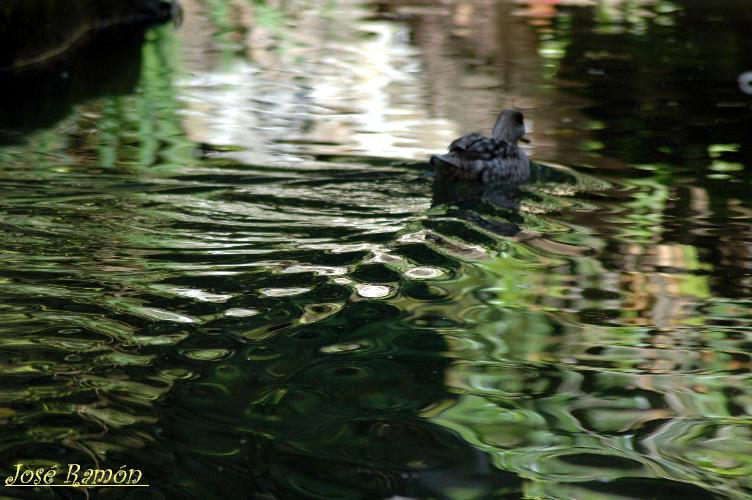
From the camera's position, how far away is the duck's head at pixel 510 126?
8.76 m

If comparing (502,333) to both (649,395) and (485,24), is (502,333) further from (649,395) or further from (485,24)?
(485,24)

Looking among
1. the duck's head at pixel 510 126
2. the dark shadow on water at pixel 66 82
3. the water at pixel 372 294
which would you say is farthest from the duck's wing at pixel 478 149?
the dark shadow on water at pixel 66 82

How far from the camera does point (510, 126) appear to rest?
8812 millimetres

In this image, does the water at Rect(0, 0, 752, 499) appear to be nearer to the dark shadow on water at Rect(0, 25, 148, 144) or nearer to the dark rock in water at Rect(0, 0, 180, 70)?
the dark shadow on water at Rect(0, 25, 148, 144)

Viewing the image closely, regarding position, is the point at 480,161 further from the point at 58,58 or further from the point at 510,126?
the point at 58,58

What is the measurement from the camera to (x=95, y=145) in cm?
881

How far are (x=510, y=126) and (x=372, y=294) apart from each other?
3651 mm

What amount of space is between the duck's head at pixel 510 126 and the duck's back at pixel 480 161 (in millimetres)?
546

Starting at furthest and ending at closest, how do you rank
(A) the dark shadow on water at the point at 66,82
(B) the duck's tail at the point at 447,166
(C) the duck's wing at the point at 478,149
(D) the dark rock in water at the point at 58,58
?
(D) the dark rock in water at the point at 58,58 < (A) the dark shadow on water at the point at 66,82 < (C) the duck's wing at the point at 478,149 < (B) the duck's tail at the point at 447,166

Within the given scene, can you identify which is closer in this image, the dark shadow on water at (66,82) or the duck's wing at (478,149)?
the duck's wing at (478,149)

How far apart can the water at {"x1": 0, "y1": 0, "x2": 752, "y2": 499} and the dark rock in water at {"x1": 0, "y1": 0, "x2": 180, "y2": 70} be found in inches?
48.1

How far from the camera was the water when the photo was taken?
3934 millimetres

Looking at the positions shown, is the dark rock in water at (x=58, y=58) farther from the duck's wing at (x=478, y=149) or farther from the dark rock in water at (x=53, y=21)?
the duck's wing at (x=478, y=149)

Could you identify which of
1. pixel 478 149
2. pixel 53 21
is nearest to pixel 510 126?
pixel 478 149
